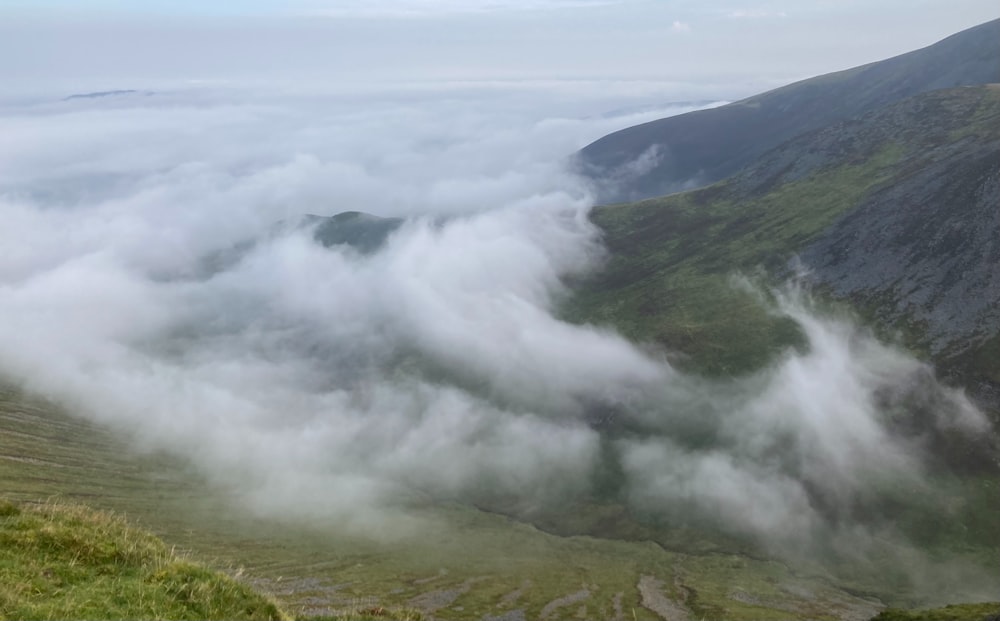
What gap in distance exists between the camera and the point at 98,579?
2489 centimetres

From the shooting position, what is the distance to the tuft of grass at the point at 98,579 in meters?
22.5

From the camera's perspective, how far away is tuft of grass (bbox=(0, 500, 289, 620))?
73.7 ft

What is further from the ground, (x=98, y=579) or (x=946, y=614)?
(x=98, y=579)

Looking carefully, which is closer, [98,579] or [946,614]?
[98,579]

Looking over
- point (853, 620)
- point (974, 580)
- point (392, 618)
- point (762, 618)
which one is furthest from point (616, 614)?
point (392, 618)

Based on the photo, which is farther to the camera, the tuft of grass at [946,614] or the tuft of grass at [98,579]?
the tuft of grass at [946,614]

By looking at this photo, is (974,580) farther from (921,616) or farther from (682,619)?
(921,616)

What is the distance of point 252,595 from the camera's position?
2609 centimetres

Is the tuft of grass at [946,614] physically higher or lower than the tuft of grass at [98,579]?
lower

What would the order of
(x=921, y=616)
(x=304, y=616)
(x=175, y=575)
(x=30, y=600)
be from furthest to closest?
1. (x=921, y=616)
2. (x=304, y=616)
3. (x=175, y=575)
4. (x=30, y=600)

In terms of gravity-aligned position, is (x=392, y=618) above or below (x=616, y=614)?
above

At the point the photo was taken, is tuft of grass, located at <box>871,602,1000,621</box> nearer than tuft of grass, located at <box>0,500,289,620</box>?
No

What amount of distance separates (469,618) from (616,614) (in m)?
46.9

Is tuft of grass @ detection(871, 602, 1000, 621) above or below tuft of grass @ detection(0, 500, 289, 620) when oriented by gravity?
below
